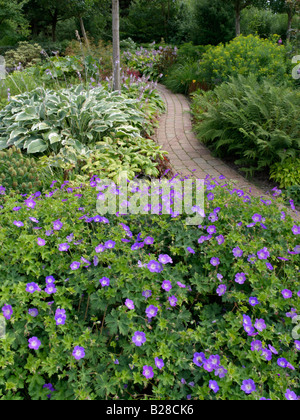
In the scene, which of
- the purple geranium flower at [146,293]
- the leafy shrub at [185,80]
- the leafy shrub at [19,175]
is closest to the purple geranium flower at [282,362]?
the purple geranium flower at [146,293]

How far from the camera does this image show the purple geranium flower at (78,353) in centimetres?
140

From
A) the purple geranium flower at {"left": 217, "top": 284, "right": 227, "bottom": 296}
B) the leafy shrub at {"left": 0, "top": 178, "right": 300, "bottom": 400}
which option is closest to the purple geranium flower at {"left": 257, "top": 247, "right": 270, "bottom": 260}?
the leafy shrub at {"left": 0, "top": 178, "right": 300, "bottom": 400}

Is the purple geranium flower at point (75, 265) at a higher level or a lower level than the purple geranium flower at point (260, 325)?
higher

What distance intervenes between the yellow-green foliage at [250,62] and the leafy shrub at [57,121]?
2766 mm

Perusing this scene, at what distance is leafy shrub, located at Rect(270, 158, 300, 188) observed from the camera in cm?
398

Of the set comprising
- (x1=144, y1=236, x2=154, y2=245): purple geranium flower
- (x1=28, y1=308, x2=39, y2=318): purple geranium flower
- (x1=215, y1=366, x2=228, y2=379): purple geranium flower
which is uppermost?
(x1=144, y1=236, x2=154, y2=245): purple geranium flower

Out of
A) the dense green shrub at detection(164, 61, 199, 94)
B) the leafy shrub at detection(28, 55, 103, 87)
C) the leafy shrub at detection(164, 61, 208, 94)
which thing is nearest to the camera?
the leafy shrub at detection(28, 55, 103, 87)

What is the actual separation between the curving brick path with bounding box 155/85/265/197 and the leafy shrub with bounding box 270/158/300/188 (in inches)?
10.4

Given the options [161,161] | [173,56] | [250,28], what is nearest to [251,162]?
[161,161]

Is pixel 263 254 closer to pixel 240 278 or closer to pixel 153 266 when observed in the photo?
pixel 240 278

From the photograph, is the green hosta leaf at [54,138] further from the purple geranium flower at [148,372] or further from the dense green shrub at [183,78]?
the dense green shrub at [183,78]

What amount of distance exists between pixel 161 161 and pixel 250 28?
1255cm

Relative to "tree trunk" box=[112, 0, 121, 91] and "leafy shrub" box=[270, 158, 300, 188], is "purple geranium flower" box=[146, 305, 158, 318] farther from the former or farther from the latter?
"tree trunk" box=[112, 0, 121, 91]

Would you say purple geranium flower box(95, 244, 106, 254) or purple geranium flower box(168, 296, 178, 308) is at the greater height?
purple geranium flower box(95, 244, 106, 254)
